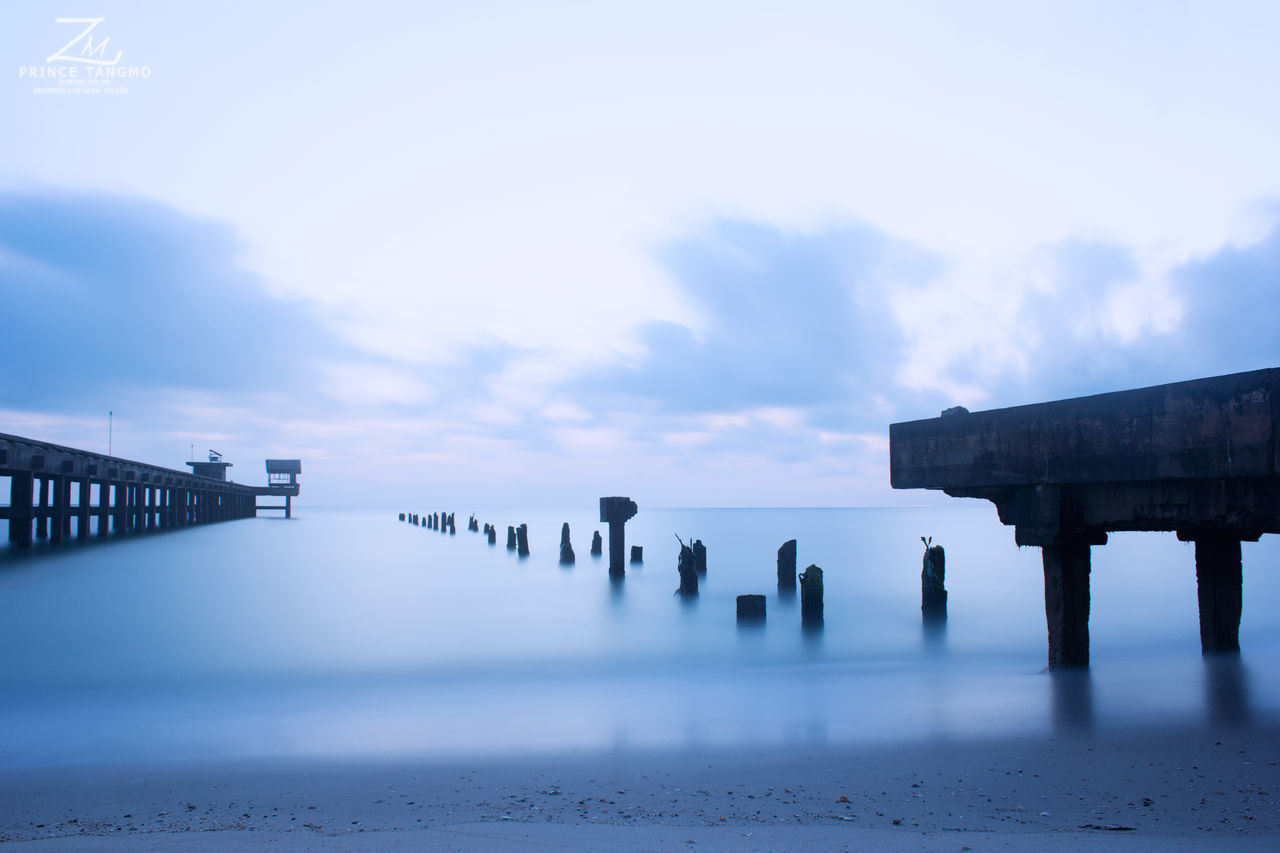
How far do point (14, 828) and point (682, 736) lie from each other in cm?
427

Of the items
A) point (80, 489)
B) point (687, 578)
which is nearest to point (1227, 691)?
point (687, 578)

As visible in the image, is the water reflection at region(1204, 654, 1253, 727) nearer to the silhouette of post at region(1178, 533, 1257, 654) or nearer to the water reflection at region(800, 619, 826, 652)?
the silhouette of post at region(1178, 533, 1257, 654)

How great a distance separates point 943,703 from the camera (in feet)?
25.1

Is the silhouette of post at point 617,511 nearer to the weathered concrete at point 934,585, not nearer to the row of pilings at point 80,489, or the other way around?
the weathered concrete at point 934,585

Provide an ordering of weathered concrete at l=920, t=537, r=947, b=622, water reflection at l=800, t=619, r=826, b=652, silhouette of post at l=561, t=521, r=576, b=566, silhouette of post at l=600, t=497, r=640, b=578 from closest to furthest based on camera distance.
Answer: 1. water reflection at l=800, t=619, r=826, b=652
2. weathered concrete at l=920, t=537, r=947, b=622
3. silhouette of post at l=600, t=497, r=640, b=578
4. silhouette of post at l=561, t=521, r=576, b=566

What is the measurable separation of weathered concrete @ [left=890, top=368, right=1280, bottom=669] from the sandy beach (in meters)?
1.61

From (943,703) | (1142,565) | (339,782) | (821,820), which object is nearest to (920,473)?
(943,703)

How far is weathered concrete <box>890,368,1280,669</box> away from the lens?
545 cm

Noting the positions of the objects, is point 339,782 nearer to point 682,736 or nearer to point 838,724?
point 682,736

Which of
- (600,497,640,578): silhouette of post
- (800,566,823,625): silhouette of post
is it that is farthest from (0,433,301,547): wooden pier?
(800,566,823,625): silhouette of post

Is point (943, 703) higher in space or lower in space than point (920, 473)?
lower

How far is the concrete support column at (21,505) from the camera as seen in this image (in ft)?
84.5

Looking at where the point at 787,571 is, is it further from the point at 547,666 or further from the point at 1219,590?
the point at 1219,590

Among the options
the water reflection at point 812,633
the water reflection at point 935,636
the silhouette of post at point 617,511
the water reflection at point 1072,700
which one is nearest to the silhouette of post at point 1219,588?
the water reflection at point 1072,700
